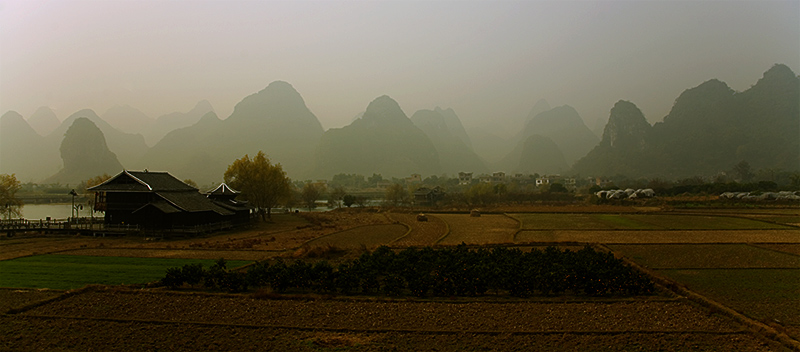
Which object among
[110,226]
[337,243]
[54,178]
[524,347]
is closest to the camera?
[524,347]

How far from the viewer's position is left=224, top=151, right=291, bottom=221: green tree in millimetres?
47000

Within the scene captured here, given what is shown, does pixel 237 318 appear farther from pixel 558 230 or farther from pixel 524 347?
pixel 558 230

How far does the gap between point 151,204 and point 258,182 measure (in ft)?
50.4

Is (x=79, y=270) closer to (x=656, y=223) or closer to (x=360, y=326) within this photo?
(x=360, y=326)

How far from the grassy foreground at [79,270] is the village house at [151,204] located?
9.48m

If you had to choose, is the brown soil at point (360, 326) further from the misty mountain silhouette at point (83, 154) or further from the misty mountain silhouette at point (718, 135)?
the misty mountain silhouette at point (83, 154)

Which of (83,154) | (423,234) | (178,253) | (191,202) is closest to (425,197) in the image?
(423,234)

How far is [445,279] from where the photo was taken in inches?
582

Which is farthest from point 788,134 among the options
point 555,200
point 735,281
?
point 735,281

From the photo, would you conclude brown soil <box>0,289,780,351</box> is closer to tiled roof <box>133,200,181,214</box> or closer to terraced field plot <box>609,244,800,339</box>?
terraced field plot <box>609,244,800,339</box>

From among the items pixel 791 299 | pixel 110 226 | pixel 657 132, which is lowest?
pixel 791 299

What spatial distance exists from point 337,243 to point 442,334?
57.4 ft

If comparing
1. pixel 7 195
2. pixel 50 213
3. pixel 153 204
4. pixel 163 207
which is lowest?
pixel 50 213

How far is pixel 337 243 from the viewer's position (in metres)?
27.8
